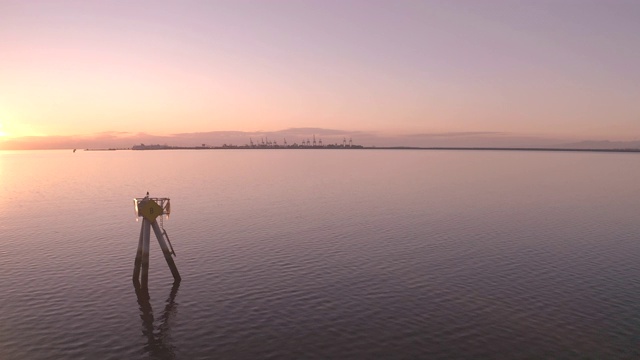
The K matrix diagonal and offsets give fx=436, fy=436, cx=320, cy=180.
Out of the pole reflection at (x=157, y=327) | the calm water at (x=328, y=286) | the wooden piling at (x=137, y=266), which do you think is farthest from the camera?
the wooden piling at (x=137, y=266)

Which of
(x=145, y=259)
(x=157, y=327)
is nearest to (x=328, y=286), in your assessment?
(x=157, y=327)

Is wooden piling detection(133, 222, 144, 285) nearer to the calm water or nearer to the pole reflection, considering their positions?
the pole reflection

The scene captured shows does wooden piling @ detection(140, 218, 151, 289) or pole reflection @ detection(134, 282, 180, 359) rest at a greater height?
wooden piling @ detection(140, 218, 151, 289)

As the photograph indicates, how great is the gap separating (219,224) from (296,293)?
91.6 feet

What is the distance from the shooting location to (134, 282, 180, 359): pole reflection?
23.3 metres

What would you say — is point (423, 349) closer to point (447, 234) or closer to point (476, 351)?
point (476, 351)

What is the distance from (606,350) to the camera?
23.1m

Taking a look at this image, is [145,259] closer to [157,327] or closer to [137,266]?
[137,266]

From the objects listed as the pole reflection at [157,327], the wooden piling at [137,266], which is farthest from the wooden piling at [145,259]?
the pole reflection at [157,327]

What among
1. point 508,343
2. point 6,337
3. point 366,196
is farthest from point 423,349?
point 366,196

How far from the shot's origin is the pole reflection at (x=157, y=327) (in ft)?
76.5

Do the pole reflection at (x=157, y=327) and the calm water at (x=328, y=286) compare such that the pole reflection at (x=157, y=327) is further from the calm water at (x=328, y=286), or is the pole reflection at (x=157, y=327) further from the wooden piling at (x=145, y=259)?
the wooden piling at (x=145, y=259)

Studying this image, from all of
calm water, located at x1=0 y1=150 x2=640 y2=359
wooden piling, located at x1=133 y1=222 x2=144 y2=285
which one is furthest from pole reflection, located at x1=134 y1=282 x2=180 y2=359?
wooden piling, located at x1=133 y1=222 x2=144 y2=285

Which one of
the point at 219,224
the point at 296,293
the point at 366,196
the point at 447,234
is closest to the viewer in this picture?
the point at 296,293
